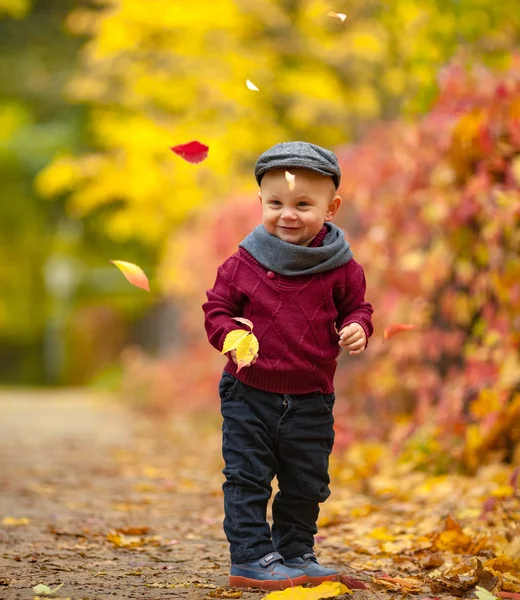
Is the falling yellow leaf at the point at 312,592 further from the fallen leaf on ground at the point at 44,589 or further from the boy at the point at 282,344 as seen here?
the fallen leaf on ground at the point at 44,589

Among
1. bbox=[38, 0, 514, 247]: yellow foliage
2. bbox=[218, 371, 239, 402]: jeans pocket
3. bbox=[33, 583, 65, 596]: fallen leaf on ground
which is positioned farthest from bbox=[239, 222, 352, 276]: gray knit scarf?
bbox=[38, 0, 514, 247]: yellow foliage

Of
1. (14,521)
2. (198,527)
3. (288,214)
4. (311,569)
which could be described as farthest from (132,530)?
(288,214)

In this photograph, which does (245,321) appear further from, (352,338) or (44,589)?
(44,589)

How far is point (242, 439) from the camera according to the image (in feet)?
10.4

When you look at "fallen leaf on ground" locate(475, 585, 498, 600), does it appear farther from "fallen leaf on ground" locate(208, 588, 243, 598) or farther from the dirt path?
the dirt path

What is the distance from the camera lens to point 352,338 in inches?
122

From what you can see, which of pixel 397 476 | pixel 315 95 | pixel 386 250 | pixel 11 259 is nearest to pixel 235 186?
pixel 315 95

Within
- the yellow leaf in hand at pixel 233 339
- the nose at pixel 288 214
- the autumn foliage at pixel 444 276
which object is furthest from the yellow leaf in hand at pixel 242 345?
the autumn foliage at pixel 444 276

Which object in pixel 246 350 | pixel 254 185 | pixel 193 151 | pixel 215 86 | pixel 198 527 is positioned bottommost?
pixel 198 527

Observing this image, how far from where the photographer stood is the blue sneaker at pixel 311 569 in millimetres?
3191

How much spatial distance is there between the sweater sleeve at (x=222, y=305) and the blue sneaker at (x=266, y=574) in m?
0.71

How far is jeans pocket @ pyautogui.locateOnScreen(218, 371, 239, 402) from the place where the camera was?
321 cm

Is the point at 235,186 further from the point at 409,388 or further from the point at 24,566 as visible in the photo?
the point at 24,566

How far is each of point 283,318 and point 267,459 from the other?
47 centimetres
